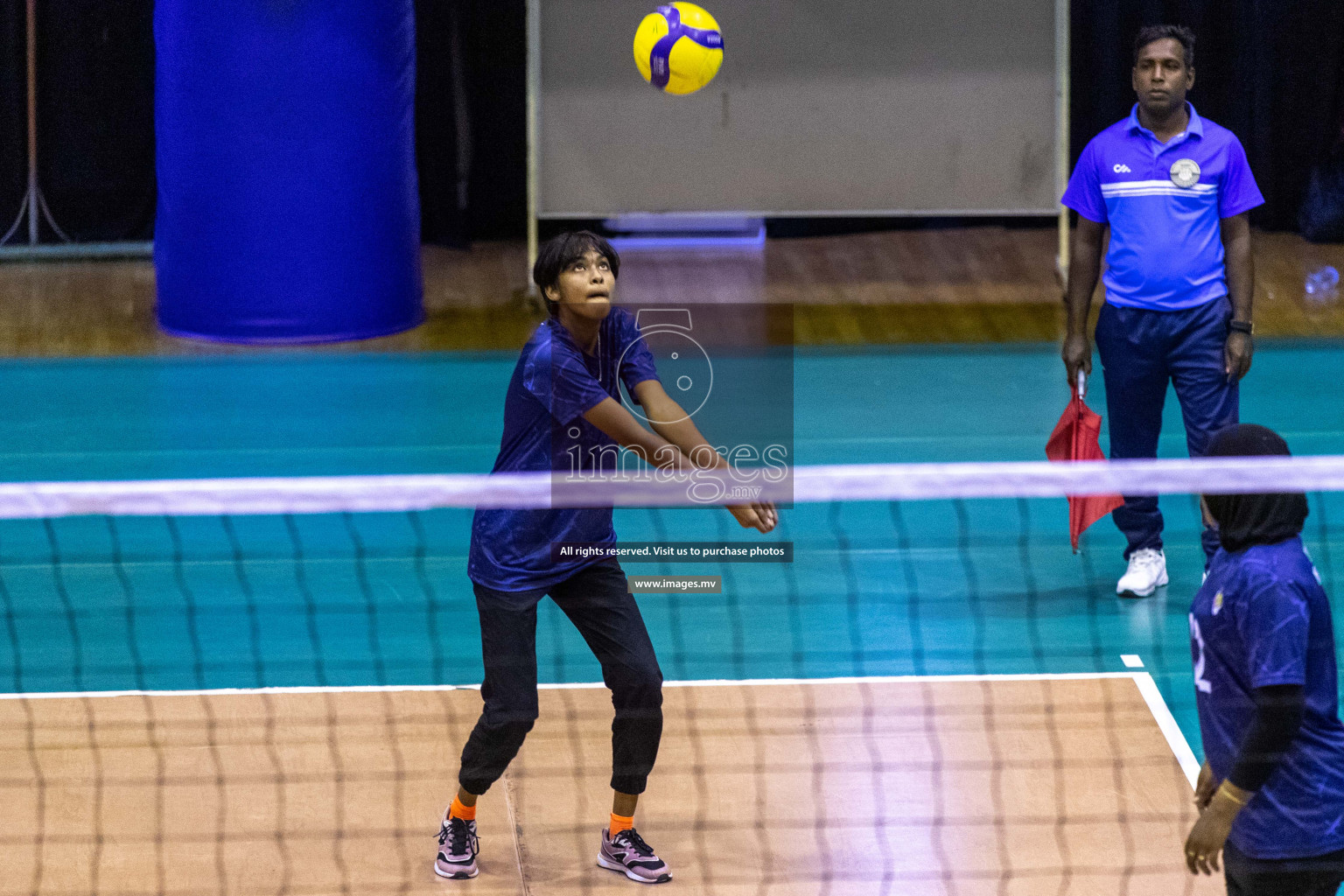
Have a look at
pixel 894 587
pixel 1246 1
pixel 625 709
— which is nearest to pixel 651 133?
pixel 1246 1

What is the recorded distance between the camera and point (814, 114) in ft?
37.4

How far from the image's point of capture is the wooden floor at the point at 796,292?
1026cm

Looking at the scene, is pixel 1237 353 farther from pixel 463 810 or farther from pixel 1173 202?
pixel 463 810

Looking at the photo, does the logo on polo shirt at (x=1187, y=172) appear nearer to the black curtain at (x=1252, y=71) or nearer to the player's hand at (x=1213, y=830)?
the player's hand at (x=1213, y=830)

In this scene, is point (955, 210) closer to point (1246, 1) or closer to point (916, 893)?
point (1246, 1)

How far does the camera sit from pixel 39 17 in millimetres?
12102

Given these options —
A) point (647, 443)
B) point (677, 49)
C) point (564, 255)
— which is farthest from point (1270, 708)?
point (677, 49)

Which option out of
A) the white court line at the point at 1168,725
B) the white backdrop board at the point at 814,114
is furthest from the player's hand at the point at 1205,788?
the white backdrop board at the point at 814,114

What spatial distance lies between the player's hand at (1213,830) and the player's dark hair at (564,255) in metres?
1.85

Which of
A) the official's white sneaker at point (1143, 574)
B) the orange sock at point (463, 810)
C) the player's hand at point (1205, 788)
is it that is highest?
the player's hand at point (1205, 788)

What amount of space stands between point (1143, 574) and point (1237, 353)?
1019mm

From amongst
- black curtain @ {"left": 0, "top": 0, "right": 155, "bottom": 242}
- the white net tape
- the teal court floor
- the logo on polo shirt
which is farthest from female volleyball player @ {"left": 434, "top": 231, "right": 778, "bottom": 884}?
black curtain @ {"left": 0, "top": 0, "right": 155, "bottom": 242}

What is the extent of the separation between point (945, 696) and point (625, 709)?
1.64m

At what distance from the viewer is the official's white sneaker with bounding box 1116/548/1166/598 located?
616 cm
